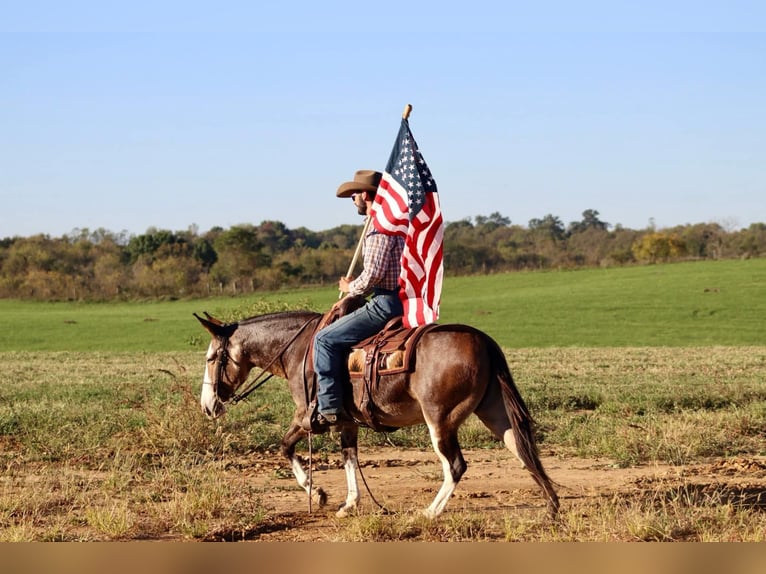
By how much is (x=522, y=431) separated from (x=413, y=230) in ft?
6.63

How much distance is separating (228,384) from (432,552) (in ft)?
15.9

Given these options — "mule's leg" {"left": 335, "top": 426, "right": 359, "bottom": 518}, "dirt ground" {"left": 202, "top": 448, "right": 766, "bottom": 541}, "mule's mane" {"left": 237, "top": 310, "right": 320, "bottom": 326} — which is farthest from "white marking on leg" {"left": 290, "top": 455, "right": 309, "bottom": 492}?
"mule's mane" {"left": 237, "top": 310, "right": 320, "bottom": 326}

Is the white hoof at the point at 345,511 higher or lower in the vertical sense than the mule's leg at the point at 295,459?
lower

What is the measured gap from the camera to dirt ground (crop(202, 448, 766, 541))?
8.52 metres

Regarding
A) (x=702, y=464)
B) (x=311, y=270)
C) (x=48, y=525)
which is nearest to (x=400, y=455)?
(x=702, y=464)

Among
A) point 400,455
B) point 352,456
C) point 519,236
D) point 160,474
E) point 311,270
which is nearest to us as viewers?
point 352,456

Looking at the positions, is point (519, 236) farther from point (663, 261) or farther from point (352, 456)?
point (352, 456)

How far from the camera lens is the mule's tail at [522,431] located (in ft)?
26.2

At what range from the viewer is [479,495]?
952cm

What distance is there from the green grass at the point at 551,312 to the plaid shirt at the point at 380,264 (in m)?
21.3

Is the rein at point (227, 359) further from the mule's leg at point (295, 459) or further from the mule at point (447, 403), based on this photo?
the mule's leg at point (295, 459)

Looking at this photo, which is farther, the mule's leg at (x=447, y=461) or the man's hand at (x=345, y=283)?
the man's hand at (x=345, y=283)

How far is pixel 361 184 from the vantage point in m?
9.15

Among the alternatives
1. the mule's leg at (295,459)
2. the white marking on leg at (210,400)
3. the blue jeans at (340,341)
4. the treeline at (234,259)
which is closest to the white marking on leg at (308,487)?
the mule's leg at (295,459)
